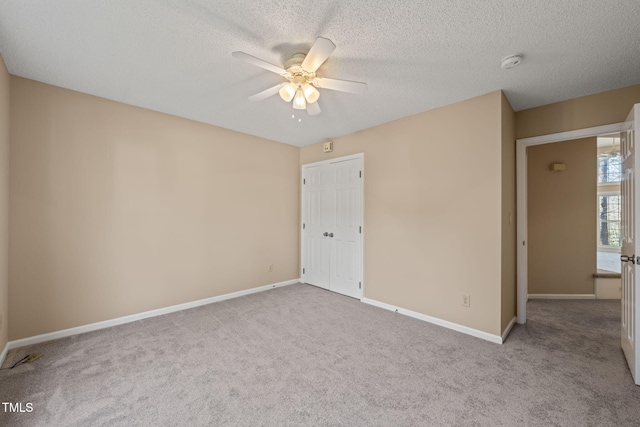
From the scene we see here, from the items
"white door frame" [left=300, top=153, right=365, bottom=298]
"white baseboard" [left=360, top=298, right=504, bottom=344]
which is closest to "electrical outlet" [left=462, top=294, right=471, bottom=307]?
"white baseboard" [left=360, top=298, right=504, bottom=344]

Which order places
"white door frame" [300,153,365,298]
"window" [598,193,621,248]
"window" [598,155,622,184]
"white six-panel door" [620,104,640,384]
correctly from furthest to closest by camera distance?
"window" [598,193,621,248]
"window" [598,155,622,184]
"white door frame" [300,153,365,298]
"white six-panel door" [620,104,640,384]

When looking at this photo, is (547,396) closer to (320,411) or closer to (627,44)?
(320,411)

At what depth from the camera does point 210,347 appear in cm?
245

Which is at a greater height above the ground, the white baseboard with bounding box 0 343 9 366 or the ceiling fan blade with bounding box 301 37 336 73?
the ceiling fan blade with bounding box 301 37 336 73

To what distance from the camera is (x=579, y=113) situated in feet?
8.87

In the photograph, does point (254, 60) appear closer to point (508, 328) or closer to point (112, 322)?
point (112, 322)

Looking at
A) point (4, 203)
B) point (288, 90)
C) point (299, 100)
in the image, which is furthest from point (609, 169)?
point (4, 203)

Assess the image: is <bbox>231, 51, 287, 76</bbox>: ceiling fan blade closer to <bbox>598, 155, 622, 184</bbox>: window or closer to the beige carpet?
the beige carpet

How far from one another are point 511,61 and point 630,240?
1.82 m

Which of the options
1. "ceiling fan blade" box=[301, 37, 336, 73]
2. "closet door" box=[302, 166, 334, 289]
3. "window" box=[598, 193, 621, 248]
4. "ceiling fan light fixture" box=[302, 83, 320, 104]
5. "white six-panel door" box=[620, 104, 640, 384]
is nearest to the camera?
"ceiling fan blade" box=[301, 37, 336, 73]

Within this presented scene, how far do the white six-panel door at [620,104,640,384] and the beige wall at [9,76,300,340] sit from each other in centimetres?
407

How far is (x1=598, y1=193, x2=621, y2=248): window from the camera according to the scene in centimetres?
586

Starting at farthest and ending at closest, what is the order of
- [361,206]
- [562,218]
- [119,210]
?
[562,218], [361,206], [119,210]

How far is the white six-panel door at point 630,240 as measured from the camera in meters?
1.97
